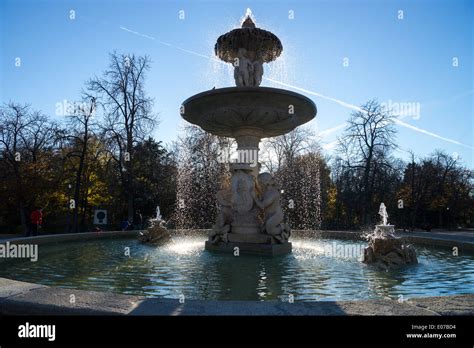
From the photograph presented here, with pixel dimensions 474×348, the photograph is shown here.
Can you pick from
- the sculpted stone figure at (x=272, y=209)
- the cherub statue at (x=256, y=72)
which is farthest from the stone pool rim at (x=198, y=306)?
the cherub statue at (x=256, y=72)

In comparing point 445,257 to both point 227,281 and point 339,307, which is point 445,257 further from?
point 339,307

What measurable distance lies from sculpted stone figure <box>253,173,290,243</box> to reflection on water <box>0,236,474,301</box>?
2.91 ft

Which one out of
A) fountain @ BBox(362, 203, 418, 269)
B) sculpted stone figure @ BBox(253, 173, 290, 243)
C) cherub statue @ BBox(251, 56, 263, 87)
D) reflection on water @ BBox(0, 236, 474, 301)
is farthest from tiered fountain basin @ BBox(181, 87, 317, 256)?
fountain @ BBox(362, 203, 418, 269)

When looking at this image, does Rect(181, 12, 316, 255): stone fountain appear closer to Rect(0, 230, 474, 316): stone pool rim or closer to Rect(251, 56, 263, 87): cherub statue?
Rect(251, 56, 263, 87): cherub statue

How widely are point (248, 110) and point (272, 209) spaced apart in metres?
2.93

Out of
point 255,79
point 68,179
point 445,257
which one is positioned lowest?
point 445,257

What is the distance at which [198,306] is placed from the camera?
3631mm

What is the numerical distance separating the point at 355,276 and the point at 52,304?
205 inches

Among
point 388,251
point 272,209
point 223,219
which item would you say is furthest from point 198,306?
point 223,219

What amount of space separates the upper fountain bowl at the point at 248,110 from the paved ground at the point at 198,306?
23.3ft

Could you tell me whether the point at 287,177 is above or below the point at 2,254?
above

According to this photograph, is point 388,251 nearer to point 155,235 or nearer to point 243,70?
point 243,70

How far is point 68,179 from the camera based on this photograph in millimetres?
30906
